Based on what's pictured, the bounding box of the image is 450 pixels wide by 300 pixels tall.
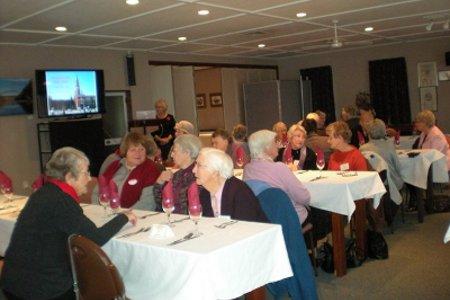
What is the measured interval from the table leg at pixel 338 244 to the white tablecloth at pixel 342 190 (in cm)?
10

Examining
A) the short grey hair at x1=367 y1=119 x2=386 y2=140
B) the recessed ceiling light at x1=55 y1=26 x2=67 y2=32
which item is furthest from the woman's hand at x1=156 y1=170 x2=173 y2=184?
the recessed ceiling light at x1=55 y1=26 x2=67 y2=32

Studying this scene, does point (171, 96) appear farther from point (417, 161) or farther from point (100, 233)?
point (100, 233)

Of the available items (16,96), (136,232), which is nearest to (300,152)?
(136,232)

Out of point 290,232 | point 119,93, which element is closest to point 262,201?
point 290,232

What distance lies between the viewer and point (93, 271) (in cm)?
228

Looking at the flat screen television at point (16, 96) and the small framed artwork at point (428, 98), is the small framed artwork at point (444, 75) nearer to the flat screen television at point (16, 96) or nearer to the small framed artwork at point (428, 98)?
the small framed artwork at point (428, 98)

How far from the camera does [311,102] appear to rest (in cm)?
1128

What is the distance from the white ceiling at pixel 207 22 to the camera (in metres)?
4.98

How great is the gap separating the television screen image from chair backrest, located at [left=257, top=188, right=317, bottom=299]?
476 centimetres

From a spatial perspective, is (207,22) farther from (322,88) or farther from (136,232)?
(322,88)

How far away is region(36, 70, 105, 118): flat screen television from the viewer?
22.5 feet

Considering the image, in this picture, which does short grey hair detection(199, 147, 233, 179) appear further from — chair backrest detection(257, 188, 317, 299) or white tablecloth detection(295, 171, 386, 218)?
white tablecloth detection(295, 171, 386, 218)

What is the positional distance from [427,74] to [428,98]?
49 centimetres

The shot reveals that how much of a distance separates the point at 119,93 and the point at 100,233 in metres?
5.81
